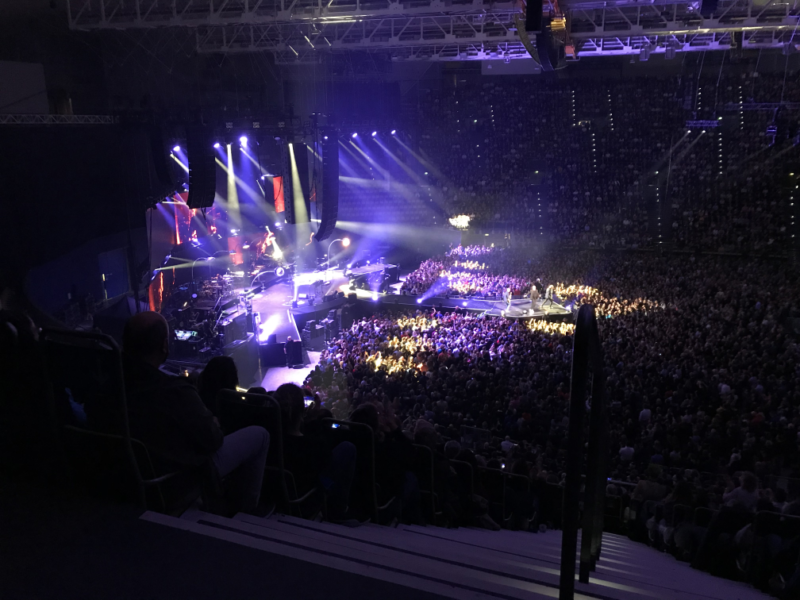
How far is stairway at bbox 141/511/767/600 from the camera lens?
5.94ft

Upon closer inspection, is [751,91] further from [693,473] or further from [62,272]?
[62,272]

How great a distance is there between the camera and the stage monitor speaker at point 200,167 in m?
11.6

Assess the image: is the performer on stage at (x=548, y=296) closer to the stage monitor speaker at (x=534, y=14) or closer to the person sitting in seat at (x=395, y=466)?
the stage monitor speaker at (x=534, y=14)

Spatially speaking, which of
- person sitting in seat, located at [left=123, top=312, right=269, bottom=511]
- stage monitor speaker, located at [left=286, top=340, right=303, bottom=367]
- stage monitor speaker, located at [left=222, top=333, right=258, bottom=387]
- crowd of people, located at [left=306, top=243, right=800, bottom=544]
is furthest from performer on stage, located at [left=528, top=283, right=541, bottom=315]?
person sitting in seat, located at [left=123, top=312, right=269, bottom=511]

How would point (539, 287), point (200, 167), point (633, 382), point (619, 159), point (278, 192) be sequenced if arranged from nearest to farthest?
point (633, 382)
point (200, 167)
point (539, 287)
point (278, 192)
point (619, 159)

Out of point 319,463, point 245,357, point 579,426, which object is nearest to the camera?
point 579,426

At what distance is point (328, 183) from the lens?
584 inches

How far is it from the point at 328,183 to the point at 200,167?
A: 12.6 feet

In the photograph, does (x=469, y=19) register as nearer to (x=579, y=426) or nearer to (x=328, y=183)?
(x=328, y=183)

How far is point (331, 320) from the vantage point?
15.5 meters

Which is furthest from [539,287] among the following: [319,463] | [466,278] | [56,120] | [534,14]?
[319,463]

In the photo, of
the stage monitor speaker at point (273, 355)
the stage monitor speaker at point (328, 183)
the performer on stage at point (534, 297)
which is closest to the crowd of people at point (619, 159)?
the performer on stage at point (534, 297)

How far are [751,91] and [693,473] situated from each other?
2076 centimetres

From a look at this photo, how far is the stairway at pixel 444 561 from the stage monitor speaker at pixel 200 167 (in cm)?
1000
